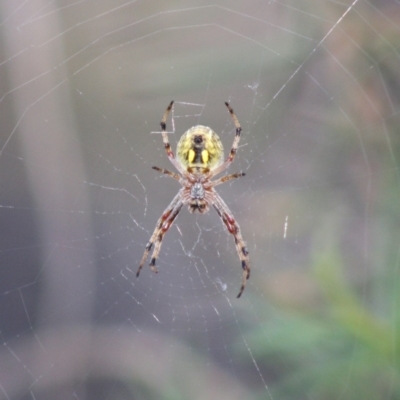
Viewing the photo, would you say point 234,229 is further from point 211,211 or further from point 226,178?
point 211,211

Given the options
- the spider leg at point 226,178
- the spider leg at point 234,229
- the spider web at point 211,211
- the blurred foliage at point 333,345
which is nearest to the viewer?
the blurred foliage at point 333,345

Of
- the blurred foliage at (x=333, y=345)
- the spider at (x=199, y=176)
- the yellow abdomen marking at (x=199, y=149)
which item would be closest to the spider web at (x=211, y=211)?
the blurred foliage at (x=333, y=345)

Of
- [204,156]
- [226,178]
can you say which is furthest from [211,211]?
[204,156]

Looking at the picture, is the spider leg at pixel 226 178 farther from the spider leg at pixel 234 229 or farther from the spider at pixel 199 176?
the spider leg at pixel 234 229

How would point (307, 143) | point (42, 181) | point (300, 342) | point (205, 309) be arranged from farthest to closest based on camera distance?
1. point (205, 309)
2. point (42, 181)
3. point (307, 143)
4. point (300, 342)

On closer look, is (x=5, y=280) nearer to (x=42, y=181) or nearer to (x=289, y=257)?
(x=42, y=181)

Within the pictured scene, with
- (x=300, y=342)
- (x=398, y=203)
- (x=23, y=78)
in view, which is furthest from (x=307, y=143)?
(x=23, y=78)

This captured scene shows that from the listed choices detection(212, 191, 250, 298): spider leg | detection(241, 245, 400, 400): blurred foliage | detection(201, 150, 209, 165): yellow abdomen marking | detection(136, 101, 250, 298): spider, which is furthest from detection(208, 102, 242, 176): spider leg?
detection(241, 245, 400, 400): blurred foliage

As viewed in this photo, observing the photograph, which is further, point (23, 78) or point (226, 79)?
point (23, 78)
